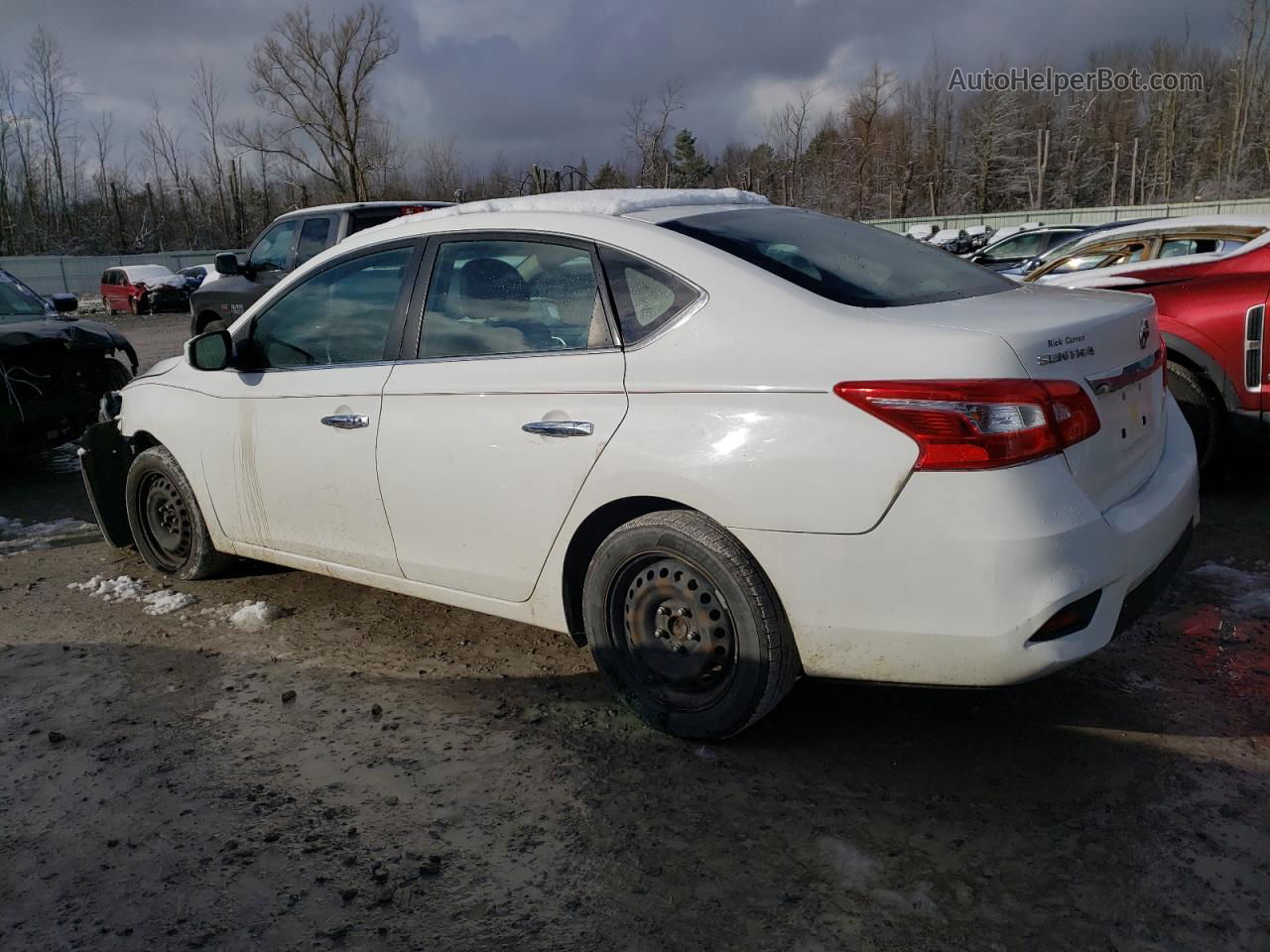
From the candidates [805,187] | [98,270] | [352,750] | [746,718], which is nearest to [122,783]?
[352,750]

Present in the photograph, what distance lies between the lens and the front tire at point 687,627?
2807 mm

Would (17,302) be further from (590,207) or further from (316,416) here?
(590,207)

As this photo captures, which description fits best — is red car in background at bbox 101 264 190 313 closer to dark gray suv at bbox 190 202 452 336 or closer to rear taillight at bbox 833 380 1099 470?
dark gray suv at bbox 190 202 452 336

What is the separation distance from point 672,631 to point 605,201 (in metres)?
1.49

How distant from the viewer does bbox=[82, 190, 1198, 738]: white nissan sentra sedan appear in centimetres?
251

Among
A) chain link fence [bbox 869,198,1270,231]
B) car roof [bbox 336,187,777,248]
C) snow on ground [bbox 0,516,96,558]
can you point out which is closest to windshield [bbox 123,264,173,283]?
chain link fence [bbox 869,198,1270,231]

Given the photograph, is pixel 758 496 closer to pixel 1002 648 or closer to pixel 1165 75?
pixel 1002 648

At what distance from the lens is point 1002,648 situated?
251 centimetres

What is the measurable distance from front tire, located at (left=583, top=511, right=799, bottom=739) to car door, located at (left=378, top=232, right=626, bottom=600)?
27 centimetres

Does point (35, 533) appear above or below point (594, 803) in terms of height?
above

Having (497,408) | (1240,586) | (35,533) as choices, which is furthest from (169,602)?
(1240,586)

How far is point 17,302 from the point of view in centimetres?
755

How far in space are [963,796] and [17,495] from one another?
6.72 metres

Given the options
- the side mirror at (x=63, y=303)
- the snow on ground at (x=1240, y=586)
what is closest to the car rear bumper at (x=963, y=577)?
the snow on ground at (x=1240, y=586)
